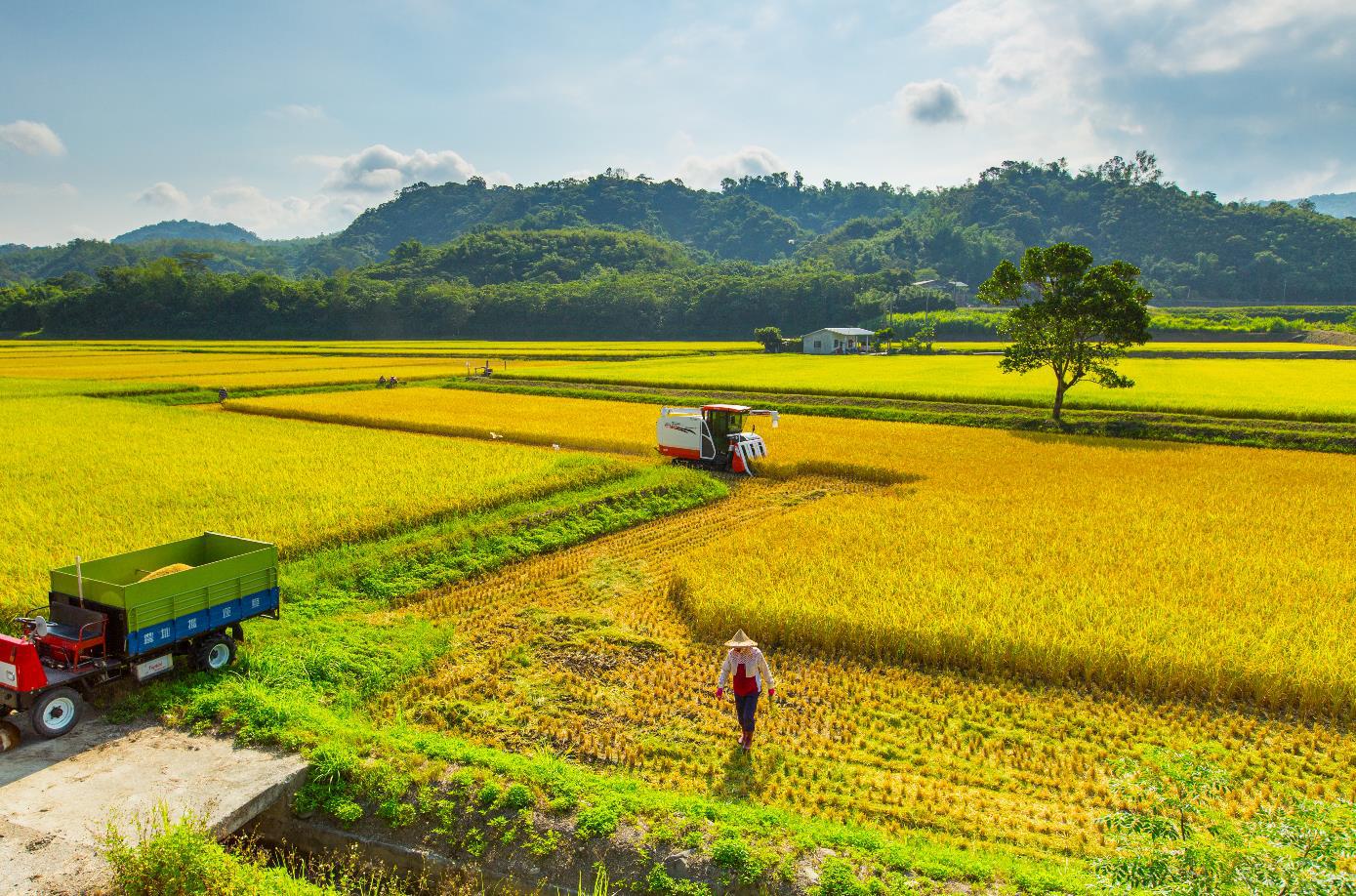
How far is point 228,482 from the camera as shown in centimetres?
1830

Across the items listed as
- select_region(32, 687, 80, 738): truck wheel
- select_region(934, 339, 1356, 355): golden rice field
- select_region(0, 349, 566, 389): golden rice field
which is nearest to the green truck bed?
select_region(32, 687, 80, 738): truck wheel

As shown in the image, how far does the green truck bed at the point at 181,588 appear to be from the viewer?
9406 millimetres

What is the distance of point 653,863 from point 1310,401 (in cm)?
3573

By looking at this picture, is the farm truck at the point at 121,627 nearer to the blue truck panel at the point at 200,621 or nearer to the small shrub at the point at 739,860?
the blue truck panel at the point at 200,621

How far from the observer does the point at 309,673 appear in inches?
412

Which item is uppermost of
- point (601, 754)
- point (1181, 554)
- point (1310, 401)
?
point (1310, 401)

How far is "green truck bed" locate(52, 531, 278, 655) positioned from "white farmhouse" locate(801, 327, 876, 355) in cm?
6896

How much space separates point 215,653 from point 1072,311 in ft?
98.8

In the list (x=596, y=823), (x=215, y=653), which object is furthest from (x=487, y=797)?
(x=215, y=653)

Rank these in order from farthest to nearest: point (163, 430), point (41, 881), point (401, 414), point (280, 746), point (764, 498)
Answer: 1. point (401, 414)
2. point (163, 430)
3. point (764, 498)
4. point (280, 746)
5. point (41, 881)

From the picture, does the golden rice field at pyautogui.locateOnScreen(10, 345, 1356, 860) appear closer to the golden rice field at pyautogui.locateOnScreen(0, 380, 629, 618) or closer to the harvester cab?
the golden rice field at pyautogui.locateOnScreen(0, 380, 629, 618)

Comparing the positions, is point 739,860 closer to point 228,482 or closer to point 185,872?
point 185,872

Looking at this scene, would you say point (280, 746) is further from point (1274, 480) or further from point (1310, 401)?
point (1310, 401)

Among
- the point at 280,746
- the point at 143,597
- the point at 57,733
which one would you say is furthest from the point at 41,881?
Answer: the point at 143,597
